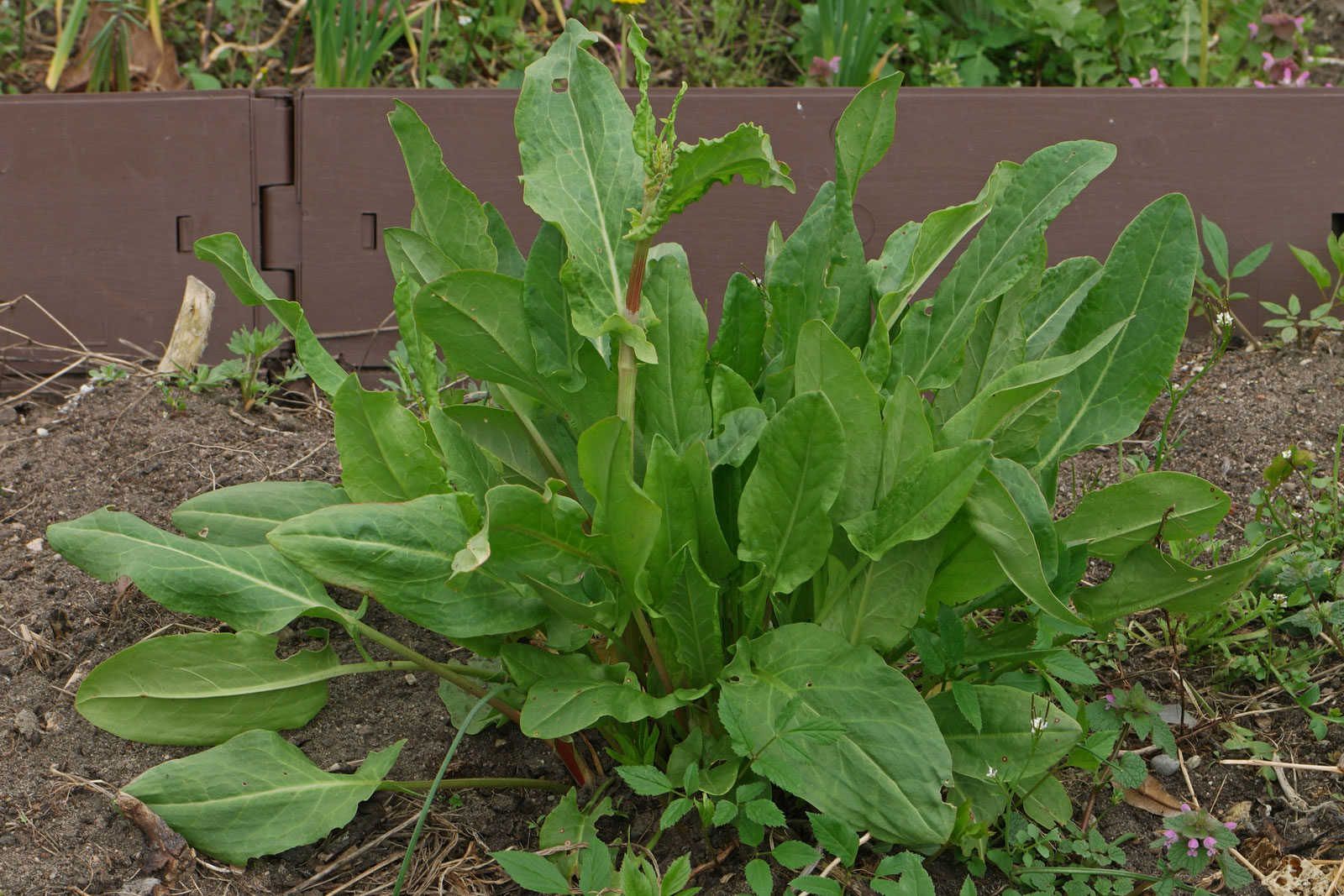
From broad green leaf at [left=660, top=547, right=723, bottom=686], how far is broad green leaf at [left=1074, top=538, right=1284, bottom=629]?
0.49 m

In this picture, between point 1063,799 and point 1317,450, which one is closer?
point 1063,799

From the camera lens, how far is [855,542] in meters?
1.29

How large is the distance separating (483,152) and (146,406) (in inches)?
39.5

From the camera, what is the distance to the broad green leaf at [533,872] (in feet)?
4.03

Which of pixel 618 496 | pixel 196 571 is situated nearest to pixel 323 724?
pixel 196 571

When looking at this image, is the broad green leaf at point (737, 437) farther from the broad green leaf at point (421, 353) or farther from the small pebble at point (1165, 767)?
the small pebble at point (1165, 767)

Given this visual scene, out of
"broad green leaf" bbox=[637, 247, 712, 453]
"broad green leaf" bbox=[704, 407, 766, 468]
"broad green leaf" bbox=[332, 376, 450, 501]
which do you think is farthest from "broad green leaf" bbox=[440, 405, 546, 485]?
"broad green leaf" bbox=[704, 407, 766, 468]

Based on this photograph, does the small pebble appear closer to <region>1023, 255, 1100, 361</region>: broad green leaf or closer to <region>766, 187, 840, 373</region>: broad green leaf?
<region>1023, 255, 1100, 361</region>: broad green leaf

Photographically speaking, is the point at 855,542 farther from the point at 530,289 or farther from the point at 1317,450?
the point at 1317,450

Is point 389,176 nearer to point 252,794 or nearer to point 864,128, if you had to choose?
point 864,128

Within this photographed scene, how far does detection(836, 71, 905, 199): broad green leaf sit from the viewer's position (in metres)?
1.46

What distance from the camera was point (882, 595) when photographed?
1366 mm


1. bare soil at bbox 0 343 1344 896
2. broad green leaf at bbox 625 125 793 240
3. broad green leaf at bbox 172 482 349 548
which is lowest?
bare soil at bbox 0 343 1344 896

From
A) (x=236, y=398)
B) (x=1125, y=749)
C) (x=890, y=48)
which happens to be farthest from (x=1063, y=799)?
(x=890, y=48)
